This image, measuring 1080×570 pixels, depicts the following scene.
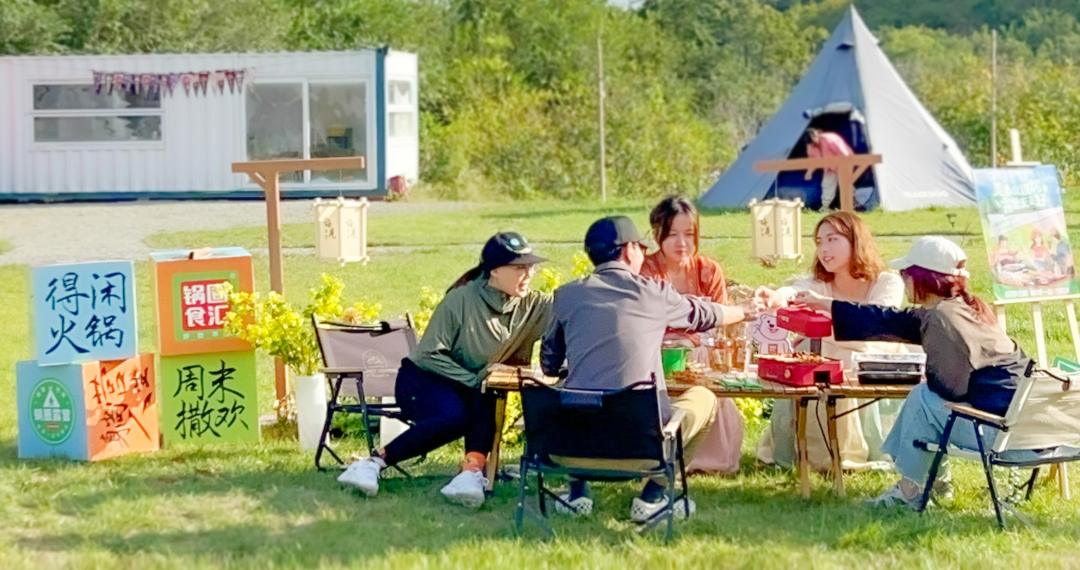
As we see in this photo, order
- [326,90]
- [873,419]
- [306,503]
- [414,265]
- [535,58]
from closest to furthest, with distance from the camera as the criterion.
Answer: [306,503]
[873,419]
[414,265]
[326,90]
[535,58]

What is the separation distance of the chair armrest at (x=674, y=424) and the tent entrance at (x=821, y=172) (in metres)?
11.7

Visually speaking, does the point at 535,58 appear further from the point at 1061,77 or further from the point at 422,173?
the point at 1061,77

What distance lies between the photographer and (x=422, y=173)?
22641mm

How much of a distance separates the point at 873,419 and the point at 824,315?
864 millimetres

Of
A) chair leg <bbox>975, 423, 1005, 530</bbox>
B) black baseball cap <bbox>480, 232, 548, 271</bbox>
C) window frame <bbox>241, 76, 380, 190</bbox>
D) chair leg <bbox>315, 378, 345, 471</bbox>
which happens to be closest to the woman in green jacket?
black baseball cap <bbox>480, 232, 548, 271</bbox>

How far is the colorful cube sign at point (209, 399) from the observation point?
6074mm

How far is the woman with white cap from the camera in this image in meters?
4.78

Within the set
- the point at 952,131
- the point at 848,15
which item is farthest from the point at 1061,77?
the point at 848,15

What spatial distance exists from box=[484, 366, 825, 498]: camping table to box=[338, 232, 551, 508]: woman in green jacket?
0.19 feet

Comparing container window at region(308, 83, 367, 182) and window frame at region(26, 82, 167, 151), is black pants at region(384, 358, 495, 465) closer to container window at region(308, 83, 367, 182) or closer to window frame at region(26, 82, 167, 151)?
container window at region(308, 83, 367, 182)

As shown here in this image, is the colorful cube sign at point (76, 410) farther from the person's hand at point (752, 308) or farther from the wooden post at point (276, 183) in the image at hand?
the person's hand at point (752, 308)

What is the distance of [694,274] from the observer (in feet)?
19.2

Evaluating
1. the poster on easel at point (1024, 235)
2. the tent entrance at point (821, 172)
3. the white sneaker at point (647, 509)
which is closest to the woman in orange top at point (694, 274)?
the white sneaker at point (647, 509)

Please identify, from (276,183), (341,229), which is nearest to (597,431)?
(276,183)
